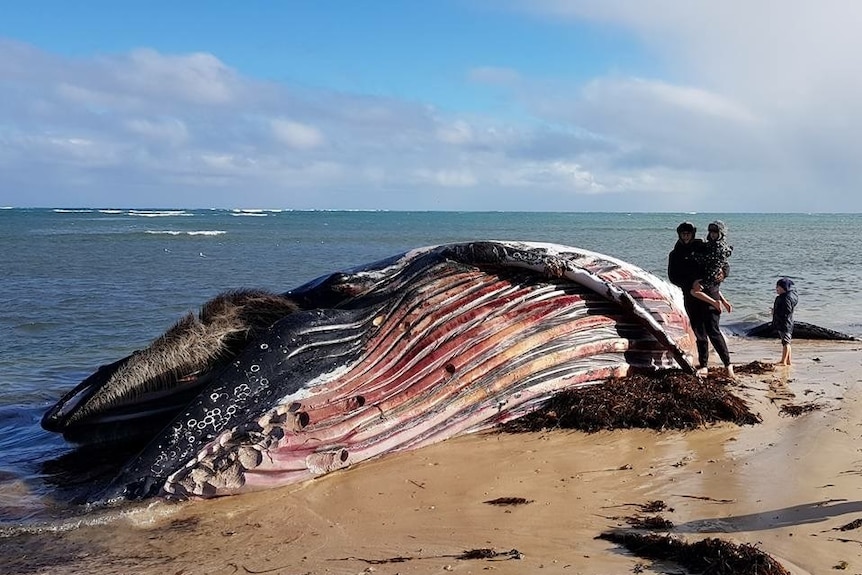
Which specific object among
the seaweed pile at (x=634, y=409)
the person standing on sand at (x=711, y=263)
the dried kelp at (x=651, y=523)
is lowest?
the dried kelp at (x=651, y=523)

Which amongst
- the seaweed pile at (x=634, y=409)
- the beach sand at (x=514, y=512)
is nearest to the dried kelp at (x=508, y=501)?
the beach sand at (x=514, y=512)

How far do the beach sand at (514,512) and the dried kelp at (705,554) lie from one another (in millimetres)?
88

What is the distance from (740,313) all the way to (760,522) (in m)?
11.7

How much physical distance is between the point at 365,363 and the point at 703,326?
4162 millimetres

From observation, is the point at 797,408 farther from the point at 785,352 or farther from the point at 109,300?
the point at 109,300

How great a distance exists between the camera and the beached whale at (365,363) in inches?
209

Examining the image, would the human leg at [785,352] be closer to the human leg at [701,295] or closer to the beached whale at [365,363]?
the human leg at [701,295]

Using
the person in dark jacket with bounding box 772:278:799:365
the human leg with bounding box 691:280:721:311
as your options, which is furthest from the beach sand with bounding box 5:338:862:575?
the person in dark jacket with bounding box 772:278:799:365

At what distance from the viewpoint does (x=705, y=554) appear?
12.7ft

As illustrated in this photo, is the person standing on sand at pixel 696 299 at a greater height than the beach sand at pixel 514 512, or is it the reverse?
the person standing on sand at pixel 696 299

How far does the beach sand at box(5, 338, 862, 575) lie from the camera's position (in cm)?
409

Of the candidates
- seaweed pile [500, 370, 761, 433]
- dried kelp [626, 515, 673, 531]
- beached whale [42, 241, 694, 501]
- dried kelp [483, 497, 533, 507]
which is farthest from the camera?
seaweed pile [500, 370, 761, 433]

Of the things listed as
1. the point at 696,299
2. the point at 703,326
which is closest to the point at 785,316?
the point at 703,326

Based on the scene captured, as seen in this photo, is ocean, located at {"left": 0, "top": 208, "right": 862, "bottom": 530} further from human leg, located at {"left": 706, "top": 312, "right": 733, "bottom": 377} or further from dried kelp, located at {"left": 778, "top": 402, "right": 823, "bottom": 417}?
dried kelp, located at {"left": 778, "top": 402, "right": 823, "bottom": 417}
